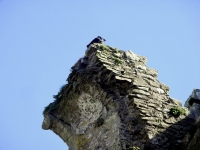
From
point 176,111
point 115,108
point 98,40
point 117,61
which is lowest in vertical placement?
point 176,111

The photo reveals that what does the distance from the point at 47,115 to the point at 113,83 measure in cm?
184

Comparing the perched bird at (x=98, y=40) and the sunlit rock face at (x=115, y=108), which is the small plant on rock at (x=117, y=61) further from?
the perched bird at (x=98, y=40)

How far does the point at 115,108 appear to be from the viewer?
455cm

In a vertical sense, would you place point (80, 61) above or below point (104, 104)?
above

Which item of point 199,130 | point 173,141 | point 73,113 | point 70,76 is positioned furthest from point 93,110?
point 199,130

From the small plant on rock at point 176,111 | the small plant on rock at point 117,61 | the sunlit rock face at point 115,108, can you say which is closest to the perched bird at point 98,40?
the sunlit rock face at point 115,108

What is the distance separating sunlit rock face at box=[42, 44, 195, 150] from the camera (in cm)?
417

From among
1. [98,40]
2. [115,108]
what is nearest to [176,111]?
[115,108]

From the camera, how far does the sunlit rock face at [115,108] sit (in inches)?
164

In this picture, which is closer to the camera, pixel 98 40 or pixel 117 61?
pixel 117 61

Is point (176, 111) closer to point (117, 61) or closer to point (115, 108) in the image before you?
point (115, 108)

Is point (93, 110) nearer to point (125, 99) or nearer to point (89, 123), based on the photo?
point (89, 123)

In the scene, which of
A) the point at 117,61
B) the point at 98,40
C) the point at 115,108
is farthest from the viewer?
the point at 98,40

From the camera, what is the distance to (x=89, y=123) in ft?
16.6
